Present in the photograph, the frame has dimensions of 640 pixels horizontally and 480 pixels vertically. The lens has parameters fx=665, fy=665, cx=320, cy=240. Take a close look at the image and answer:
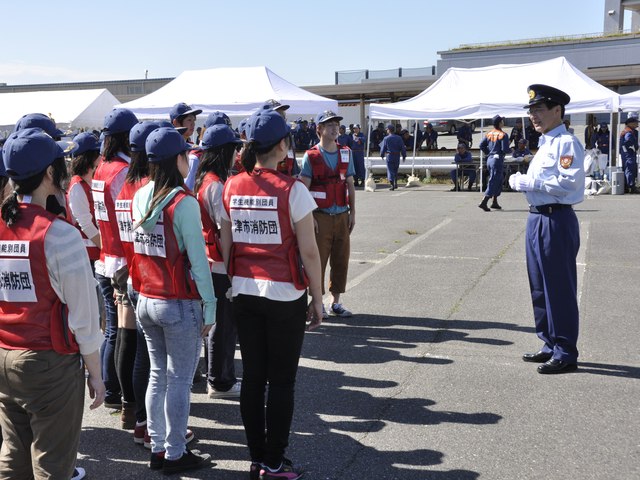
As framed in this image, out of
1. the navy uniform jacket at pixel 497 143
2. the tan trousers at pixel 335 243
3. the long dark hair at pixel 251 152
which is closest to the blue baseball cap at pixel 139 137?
the long dark hair at pixel 251 152

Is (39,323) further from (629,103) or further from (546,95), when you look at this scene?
(629,103)

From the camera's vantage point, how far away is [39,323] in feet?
8.70

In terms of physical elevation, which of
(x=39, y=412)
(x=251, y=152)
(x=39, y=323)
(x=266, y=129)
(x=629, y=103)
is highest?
(x=629, y=103)

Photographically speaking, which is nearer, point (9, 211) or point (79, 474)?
point (9, 211)

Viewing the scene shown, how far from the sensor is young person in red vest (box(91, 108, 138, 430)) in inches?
164

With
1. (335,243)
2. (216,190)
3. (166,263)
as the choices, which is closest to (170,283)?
(166,263)

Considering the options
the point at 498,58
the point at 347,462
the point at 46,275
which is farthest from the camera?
the point at 498,58

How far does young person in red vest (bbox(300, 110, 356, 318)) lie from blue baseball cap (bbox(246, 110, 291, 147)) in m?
3.00

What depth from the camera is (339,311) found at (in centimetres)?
696

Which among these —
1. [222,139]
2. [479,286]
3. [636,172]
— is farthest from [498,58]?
[222,139]

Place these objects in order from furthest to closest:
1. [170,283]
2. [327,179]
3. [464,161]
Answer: [464,161]
[327,179]
[170,283]

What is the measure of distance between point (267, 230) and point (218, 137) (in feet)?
4.17

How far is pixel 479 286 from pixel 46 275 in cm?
628

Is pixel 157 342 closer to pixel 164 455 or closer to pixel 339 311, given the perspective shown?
pixel 164 455
